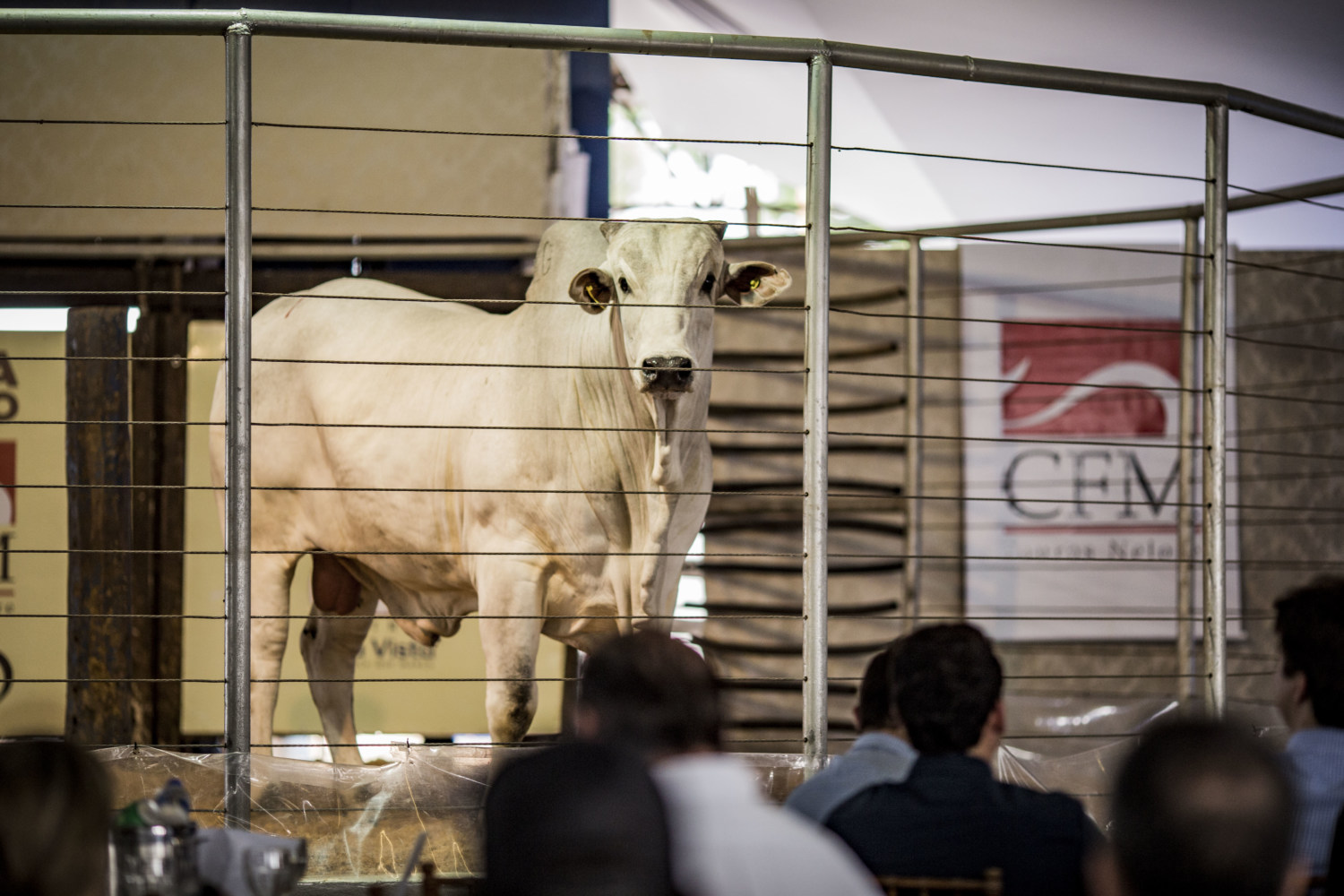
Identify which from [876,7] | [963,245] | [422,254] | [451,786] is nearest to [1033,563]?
[963,245]

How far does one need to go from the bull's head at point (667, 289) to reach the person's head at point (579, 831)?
1.79 metres

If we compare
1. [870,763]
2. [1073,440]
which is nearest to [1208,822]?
[870,763]

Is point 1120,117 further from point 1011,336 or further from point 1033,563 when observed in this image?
point 1033,563

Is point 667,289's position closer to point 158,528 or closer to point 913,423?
point 913,423

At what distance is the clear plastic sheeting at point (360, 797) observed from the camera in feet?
8.04

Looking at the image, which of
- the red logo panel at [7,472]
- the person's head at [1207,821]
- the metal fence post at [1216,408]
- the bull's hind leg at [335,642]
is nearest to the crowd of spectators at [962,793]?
the person's head at [1207,821]

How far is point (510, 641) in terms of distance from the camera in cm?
322

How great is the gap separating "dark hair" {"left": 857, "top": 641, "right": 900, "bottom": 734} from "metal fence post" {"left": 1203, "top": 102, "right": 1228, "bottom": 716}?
113 cm

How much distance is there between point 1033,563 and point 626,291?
8.70 ft

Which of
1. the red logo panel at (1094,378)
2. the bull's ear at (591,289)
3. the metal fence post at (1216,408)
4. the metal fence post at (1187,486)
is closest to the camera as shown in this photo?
the metal fence post at (1216,408)

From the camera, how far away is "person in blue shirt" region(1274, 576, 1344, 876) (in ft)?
5.89

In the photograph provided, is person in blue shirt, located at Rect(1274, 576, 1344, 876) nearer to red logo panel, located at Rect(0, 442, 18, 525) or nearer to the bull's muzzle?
the bull's muzzle

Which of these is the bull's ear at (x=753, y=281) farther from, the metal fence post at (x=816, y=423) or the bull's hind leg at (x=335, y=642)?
the bull's hind leg at (x=335, y=642)

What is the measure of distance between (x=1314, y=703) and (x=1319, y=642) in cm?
9
